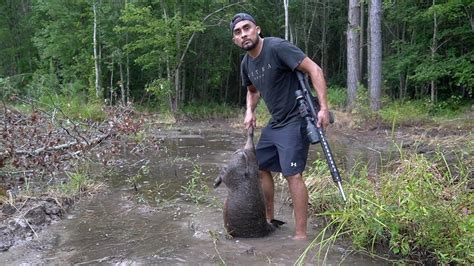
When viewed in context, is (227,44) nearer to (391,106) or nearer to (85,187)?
(391,106)

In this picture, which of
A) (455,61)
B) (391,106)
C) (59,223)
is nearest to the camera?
(59,223)

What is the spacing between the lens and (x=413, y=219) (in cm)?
349

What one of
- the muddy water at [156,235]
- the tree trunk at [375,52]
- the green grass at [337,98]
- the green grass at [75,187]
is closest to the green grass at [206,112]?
the green grass at [337,98]

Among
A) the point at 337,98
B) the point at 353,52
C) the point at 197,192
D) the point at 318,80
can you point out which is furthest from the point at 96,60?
the point at 318,80

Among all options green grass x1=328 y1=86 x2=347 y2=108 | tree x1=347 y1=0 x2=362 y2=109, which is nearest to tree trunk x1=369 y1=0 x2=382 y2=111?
tree x1=347 y1=0 x2=362 y2=109

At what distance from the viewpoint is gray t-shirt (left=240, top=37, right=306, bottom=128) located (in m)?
4.27

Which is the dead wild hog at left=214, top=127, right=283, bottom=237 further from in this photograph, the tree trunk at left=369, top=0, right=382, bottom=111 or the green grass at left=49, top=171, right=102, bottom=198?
the tree trunk at left=369, top=0, right=382, bottom=111

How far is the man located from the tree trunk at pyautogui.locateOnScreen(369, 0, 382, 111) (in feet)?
36.4

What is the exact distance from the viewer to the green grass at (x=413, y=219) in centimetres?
335

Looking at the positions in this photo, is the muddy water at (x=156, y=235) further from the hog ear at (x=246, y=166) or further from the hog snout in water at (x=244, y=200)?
the hog ear at (x=246, y=166)

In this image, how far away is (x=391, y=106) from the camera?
15.4m

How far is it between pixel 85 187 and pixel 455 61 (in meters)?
15.9

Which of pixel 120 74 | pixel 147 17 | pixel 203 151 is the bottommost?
pixel 203 151

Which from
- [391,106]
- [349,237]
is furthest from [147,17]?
[349,237]
